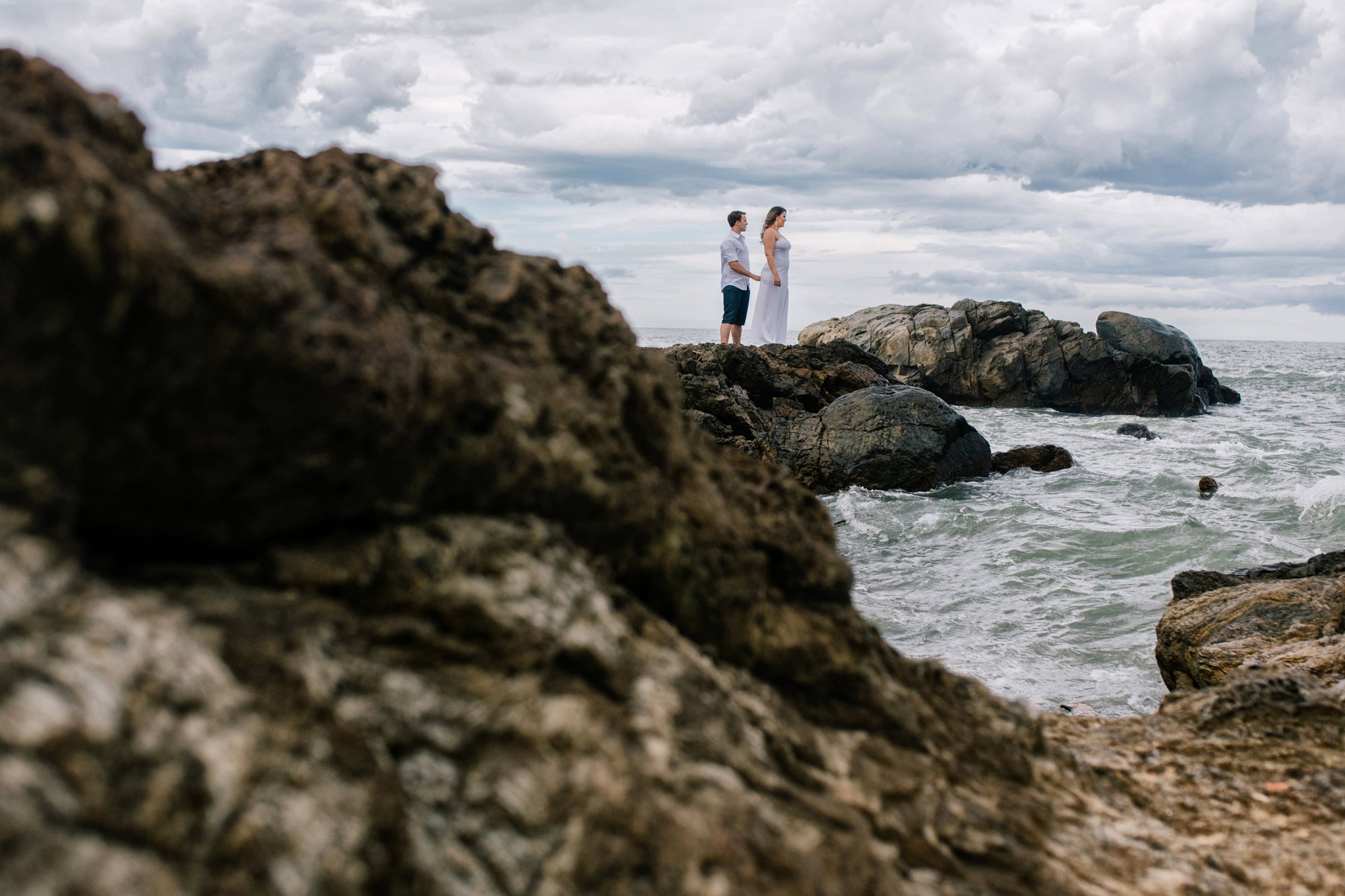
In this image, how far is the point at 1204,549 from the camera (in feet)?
40.7

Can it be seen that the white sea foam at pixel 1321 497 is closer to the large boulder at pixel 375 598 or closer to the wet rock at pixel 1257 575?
the wet rock at pixel 1257 575

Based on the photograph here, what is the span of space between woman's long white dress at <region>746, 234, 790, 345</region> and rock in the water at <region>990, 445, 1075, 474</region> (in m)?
4.32

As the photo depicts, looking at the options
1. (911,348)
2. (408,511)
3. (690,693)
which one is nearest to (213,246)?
(408,511)

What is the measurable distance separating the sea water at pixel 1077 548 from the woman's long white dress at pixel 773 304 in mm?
4234

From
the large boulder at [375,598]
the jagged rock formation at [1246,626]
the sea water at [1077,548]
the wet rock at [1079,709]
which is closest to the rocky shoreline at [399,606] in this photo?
the large boulder at [375,598]

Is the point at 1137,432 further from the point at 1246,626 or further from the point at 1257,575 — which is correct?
the point at 1246,626

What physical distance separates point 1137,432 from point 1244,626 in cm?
1835

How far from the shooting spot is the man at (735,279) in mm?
15188

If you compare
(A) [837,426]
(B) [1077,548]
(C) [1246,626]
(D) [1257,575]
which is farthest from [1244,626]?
(A) [837,426]

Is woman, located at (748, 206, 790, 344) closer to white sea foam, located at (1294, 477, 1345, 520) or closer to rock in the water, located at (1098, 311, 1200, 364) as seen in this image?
white sea foam, located at (1294, 477, 1345, 520)

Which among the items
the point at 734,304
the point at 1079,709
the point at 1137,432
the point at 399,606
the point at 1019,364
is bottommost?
the point at 1079,709

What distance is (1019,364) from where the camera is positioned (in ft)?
94.9

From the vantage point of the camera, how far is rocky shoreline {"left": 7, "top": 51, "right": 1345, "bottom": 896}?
1491mm

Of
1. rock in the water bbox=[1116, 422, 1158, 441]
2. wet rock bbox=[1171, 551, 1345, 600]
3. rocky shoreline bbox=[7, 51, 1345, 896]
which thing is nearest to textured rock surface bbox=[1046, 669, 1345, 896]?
rocky shoreline bbox=[7, 51, 1345, 896]
